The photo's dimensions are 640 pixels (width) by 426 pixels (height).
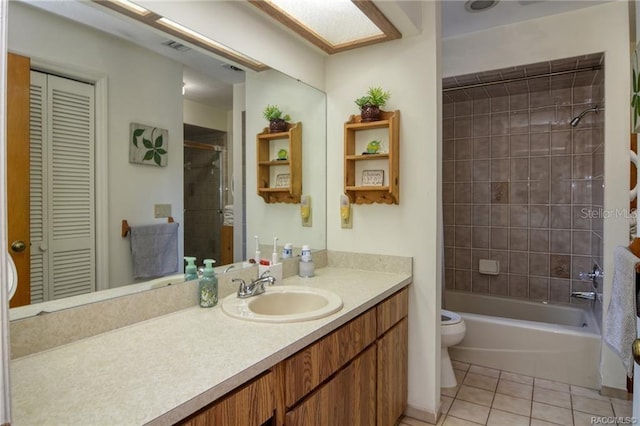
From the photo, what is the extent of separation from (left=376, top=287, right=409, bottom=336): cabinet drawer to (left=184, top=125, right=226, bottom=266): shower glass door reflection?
796 mm

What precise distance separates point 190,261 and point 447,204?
2831mm

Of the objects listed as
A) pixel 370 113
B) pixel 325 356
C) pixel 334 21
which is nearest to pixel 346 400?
pixel 325 356

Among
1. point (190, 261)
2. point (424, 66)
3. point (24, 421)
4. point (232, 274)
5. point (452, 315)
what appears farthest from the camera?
point (452, 315)

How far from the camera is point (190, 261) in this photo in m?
1.52

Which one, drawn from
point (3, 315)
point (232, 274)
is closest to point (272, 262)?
point (232, 274)

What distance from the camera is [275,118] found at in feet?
6.91

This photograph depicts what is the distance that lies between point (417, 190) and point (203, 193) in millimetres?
1124

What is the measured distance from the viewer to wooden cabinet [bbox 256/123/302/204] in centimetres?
204

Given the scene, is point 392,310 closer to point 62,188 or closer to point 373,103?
point 373,103

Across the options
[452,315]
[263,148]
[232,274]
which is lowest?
[452,315]

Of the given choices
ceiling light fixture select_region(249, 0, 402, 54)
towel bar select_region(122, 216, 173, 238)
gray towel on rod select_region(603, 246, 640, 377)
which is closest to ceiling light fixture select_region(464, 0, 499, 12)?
ceiling light fixture select_region(249, 0, 402, 54)

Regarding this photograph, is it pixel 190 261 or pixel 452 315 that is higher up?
pixel 190 261

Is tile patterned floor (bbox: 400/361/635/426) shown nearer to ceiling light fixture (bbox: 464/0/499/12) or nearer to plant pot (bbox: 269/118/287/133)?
plant pot (bbox: 269/118/287/133)

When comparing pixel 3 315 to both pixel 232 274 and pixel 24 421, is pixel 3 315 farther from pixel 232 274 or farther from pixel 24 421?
pixel 232 274
